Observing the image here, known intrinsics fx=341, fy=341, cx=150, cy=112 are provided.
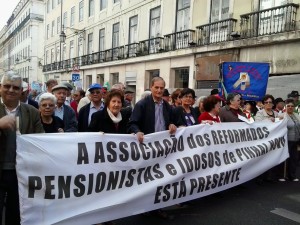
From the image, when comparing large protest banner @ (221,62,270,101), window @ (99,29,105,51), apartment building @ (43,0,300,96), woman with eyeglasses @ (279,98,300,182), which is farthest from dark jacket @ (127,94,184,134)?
window @ (99,29,105,51)

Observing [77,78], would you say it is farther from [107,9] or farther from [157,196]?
[157,196]

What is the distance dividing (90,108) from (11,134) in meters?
2.30

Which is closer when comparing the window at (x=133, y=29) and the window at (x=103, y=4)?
the window at (x=133, y=29)

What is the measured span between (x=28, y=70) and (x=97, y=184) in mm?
54870

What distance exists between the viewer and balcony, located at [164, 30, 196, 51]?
1650 centimetres

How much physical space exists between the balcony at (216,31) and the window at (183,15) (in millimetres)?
1444

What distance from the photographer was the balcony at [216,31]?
14.1 m

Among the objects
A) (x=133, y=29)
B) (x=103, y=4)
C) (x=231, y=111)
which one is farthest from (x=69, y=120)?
(x=103, y=4)

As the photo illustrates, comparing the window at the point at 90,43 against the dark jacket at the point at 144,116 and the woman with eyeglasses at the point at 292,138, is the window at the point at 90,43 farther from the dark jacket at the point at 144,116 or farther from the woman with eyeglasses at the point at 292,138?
the dark jacket at the point at 144,116

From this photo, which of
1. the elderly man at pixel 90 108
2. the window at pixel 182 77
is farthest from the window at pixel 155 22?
the elderly man at pixel 90 108

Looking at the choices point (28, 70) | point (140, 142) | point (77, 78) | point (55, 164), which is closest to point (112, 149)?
point (140, 142)

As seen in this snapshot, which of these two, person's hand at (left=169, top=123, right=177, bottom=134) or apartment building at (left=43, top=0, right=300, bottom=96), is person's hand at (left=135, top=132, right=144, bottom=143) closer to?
person's hand at (left=169, top=123, right=177, bottom=134)

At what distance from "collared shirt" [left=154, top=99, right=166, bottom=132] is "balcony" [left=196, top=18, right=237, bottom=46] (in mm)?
10597

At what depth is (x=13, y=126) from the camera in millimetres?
2773
